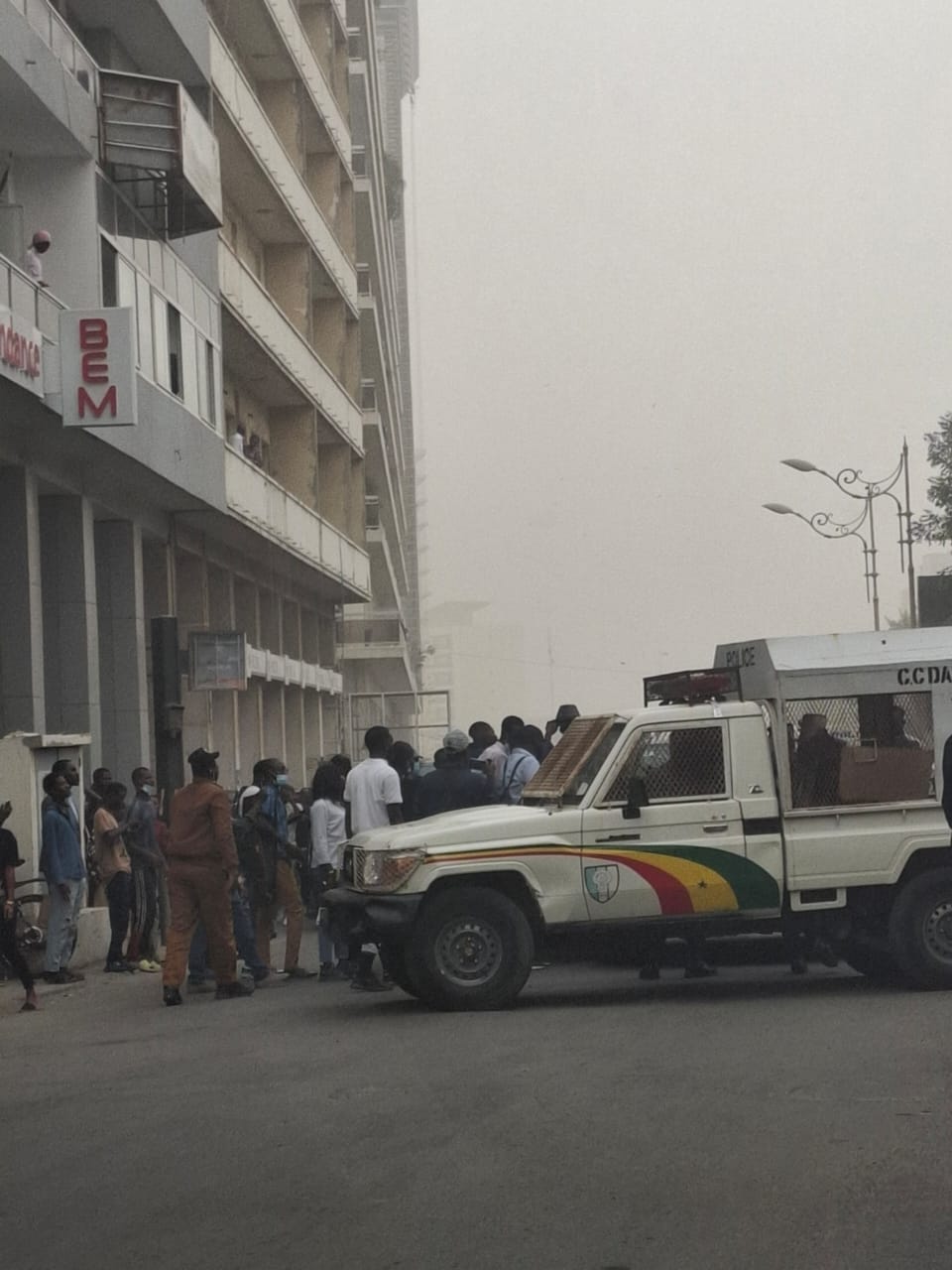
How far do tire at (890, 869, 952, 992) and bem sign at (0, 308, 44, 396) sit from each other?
32.0 feet

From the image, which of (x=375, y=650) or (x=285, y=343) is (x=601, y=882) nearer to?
(x=285, y=343)

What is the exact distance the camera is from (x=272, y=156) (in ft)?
117

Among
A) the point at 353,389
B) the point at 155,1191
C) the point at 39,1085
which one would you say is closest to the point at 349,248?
the point at 353,389

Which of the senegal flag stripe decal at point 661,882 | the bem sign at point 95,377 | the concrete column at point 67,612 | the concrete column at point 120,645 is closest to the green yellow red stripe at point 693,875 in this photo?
the senegal flag stripe decal at point 661,882

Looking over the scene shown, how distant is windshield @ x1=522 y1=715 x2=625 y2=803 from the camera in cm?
1348

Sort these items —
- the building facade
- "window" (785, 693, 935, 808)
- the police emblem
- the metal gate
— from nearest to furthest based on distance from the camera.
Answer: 1. the police emblem
2. "window" (785, 693, 935, 808)
3. the building facade
4. the metal gate

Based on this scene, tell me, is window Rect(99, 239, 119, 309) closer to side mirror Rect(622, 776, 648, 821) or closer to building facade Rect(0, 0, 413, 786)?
building facade Rect(0, 0, 413, 786)

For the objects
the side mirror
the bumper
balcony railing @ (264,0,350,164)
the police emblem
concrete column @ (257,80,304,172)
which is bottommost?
the bumper

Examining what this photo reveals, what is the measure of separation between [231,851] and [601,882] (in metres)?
2.73

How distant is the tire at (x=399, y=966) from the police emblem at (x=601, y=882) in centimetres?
121

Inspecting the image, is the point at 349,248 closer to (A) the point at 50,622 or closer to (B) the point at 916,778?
(A) the point at 50,622

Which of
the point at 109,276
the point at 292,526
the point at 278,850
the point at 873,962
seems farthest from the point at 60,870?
the point at 292,526

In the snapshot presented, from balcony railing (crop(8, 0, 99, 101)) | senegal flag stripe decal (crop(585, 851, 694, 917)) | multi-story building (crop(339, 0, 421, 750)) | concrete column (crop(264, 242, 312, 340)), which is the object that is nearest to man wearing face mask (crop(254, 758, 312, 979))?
senegal flag stripe decal (crop(585, 851, 694, 917))

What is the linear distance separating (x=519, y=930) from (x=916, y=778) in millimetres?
2788
